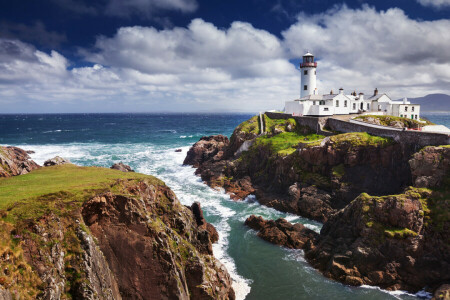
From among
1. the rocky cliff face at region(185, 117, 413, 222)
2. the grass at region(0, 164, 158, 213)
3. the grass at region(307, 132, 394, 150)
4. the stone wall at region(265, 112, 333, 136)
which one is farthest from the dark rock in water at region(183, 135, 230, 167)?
the grass at region(0, 164, 158, 213)

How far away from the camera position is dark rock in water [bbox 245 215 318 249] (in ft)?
95.1

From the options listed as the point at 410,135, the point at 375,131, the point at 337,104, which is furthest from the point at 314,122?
the point at 410,135

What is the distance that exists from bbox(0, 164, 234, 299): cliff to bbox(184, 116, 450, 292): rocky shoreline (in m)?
11.7

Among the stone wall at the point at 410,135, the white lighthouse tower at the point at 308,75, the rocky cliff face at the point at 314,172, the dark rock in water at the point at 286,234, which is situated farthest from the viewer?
the white lighthouse tower at the point at 308,75

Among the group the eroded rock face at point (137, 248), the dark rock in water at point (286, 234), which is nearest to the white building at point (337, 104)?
the dark rock in water at point (286, 234)

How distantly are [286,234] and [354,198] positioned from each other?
38.9 ft

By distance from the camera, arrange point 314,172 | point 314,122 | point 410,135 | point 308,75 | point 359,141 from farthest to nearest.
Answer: point 308,75, point 314,122, point 314,172, point 359,141, point 410,135

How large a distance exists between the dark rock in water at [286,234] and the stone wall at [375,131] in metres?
17.1

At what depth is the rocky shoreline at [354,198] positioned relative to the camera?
23.8 metres

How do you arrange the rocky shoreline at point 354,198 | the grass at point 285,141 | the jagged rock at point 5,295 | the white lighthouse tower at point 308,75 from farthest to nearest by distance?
the white lighthouse tower at point 308,75, the grass at point 285,141, the rocky shoreline at point 354,198, the jagged rock at point 5,295

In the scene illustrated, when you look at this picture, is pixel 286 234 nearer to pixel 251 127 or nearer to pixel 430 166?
pixel 430 166

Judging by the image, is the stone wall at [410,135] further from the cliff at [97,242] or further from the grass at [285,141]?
the cliff at [97,242]

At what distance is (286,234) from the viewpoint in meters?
29.8

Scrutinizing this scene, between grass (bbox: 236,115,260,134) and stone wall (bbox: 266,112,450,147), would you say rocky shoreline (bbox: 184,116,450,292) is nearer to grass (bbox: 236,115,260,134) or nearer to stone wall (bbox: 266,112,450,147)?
stone wall (bbox: 266,112,450,147)
